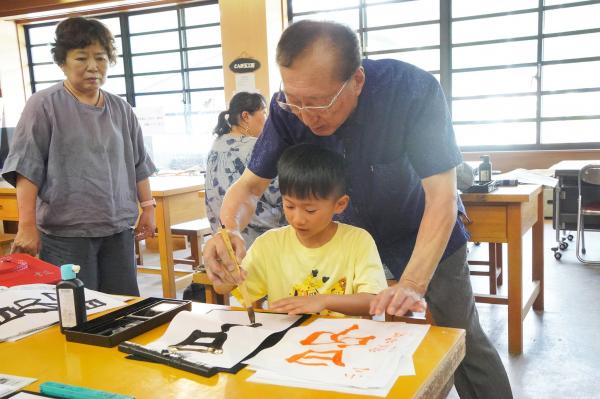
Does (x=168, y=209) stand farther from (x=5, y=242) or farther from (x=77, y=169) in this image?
(x=77, y=169)

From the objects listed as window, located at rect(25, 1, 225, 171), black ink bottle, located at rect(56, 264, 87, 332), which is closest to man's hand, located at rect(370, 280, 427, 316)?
black ink bottle, located at rect(56, 264, 87, 332)

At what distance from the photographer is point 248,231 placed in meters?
2.67

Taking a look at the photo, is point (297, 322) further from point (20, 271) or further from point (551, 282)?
point (551, 282)

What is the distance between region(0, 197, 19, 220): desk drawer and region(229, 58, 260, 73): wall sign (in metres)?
3.74

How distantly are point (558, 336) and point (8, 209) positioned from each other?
350cm

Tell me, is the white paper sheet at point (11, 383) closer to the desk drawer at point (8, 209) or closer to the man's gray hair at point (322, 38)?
the man's gray hair at point (322, 38)

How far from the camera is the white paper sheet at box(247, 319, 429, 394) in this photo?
2.70 ft

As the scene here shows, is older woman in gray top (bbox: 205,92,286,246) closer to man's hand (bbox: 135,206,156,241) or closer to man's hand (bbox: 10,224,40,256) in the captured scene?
man's hand (bbox: 135,206,156,241)

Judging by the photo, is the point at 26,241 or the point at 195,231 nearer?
the point at 26,241

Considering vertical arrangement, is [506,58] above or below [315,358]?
above

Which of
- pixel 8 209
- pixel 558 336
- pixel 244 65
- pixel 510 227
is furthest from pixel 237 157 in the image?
pixel 244 65

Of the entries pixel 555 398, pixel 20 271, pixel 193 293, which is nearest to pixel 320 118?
pixel 20 271

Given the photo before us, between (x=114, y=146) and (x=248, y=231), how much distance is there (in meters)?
0.80

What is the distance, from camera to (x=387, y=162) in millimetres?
1454
